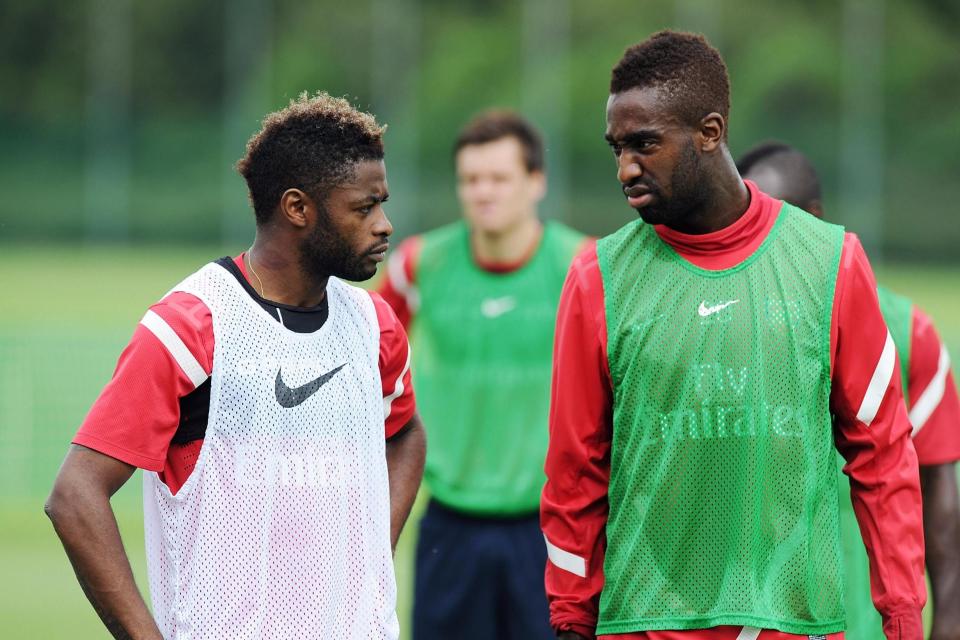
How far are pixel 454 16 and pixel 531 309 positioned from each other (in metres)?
31.8

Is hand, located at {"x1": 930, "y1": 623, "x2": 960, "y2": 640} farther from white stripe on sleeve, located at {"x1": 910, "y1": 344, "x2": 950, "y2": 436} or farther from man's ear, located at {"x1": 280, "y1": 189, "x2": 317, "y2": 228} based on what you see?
man's ear, located at {"x1": 280, "y1": 189, "x2": 317, "y2": 228}

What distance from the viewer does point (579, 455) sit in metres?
4.20

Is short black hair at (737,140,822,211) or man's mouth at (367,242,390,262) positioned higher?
short black hair at (737,140,822,211)

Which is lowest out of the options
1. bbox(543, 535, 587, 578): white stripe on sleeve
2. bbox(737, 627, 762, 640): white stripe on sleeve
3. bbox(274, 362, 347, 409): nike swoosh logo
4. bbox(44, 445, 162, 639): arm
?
bbox(737, 627, 762, 640): white stripe on sleeve

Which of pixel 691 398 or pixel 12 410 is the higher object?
pixel 691 398

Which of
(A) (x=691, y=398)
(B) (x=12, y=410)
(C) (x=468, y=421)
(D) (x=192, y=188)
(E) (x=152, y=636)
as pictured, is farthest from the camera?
(D) (x=192, y=188)

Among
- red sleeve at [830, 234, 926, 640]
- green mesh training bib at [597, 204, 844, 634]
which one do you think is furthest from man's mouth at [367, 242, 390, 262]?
red sleeve at [830, 234, 926, 640]

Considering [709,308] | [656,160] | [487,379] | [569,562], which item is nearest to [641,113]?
[656,160]

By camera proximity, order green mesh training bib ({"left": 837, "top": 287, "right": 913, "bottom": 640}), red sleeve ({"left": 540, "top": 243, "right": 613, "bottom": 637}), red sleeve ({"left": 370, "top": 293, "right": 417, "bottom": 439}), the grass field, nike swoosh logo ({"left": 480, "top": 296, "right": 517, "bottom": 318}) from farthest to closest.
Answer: the grass field → nike swoosh logo ({"left": 480, "top": 296, "right": 517, "bottom": 318}) → green mesh training bib ({"left": 837, "top": 287, "right": 913, "bottom": 640}) → red sleeve ({"left": 370, "top": 293, "right": 417, "bottom": 439}) → red sleeve ({"left": 540, "top": 243, "right": 613, "bottom": 637})

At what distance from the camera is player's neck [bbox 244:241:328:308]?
4.11 m

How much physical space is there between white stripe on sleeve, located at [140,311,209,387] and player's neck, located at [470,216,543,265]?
→ 3.20 meters

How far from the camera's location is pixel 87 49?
3819 centimetres

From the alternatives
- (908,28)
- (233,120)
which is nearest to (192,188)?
(233,120)

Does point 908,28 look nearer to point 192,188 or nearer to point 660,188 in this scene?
point 192,188
